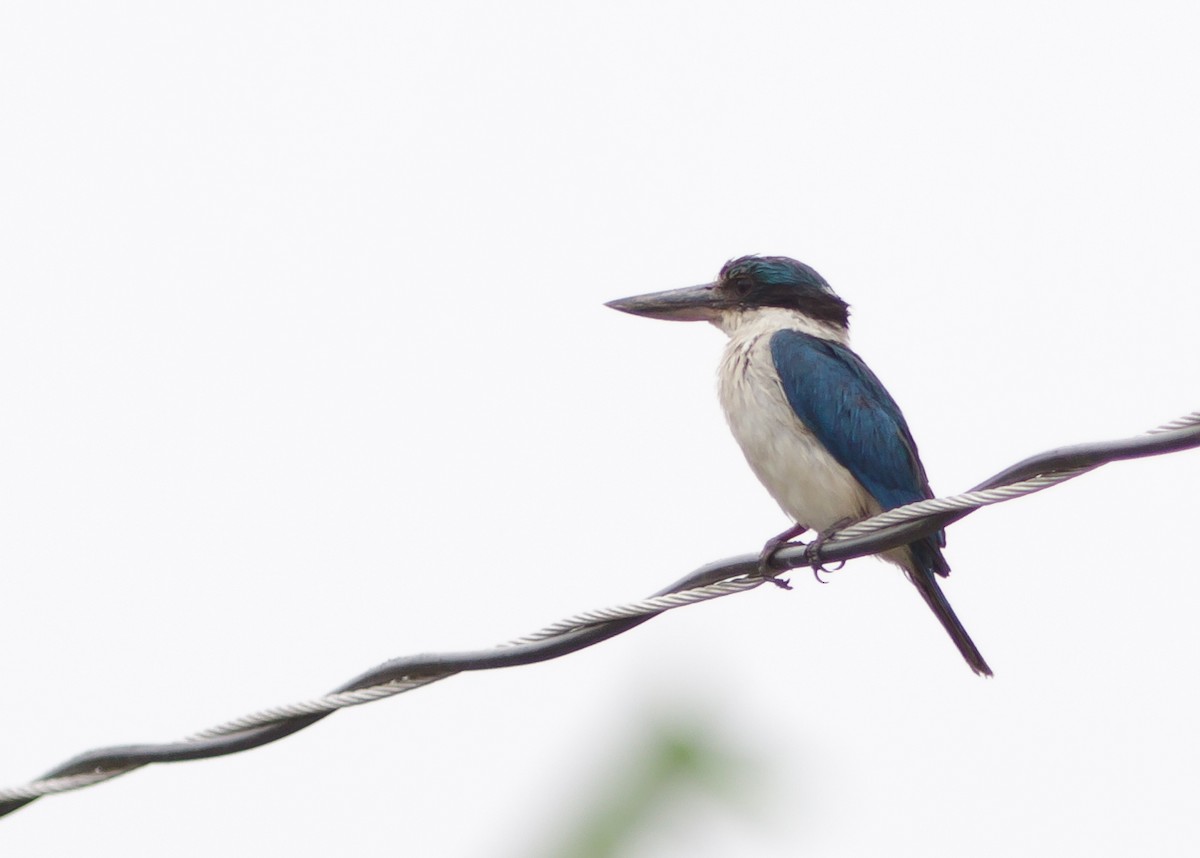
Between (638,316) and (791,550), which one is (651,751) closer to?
(791,550)

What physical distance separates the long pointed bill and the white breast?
2.04 feet

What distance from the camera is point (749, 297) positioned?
516 centimetres

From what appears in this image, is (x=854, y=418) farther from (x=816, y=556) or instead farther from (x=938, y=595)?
(x=816, y=556)

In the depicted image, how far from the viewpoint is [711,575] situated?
2.69 meters

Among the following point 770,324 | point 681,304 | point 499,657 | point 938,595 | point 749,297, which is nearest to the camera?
point 499,657

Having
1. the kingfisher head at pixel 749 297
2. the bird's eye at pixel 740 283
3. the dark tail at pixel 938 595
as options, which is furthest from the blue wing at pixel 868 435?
the bird's eye at pixel 740 283

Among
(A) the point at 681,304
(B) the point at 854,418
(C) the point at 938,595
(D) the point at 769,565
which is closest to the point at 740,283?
(A) the point at 681,304

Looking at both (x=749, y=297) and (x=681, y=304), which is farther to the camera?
(x=681, y=304)

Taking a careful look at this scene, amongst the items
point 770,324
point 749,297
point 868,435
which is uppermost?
point 749,297

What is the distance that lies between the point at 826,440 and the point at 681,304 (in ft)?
4.03

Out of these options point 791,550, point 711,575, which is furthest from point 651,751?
point 791,550

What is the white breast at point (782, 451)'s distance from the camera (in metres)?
4.21

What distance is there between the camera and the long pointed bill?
524 centimetres

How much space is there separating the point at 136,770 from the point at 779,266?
3160 mm
